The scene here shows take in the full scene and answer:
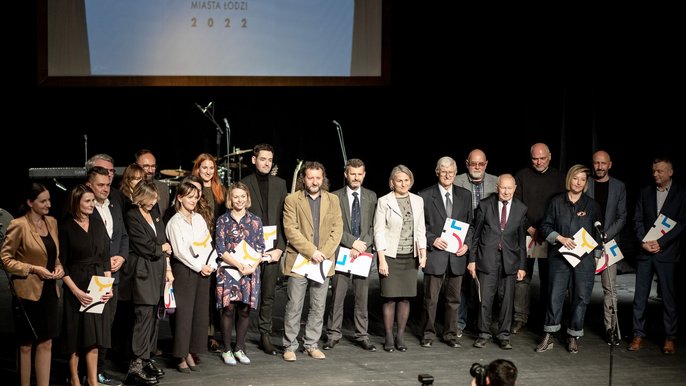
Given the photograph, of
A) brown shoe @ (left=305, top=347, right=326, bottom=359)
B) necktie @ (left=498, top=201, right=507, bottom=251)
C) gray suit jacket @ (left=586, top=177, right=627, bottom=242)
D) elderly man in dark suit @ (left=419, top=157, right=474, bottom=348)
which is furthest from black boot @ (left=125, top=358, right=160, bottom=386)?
gray suit jacket @ (left=586, top=177, right=627, bottom=242)

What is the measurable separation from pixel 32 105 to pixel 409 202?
569 centimetres

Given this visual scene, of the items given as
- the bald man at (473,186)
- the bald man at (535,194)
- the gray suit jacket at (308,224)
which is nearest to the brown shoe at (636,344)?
the bald man at (535,194)

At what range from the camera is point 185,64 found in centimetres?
809

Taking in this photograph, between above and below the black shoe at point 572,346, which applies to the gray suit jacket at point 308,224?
above

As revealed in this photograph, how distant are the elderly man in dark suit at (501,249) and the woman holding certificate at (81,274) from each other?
2818 millimetres

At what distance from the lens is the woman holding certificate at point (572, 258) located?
5934 millimetres

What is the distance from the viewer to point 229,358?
5.46 m

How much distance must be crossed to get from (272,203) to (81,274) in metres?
1.64

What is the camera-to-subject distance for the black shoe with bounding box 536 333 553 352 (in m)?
5.93

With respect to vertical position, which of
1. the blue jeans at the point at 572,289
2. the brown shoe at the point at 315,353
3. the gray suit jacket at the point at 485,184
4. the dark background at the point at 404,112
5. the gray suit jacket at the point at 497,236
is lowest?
the brown shoe at the point at 315,353

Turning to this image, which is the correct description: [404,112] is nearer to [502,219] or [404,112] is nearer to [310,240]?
[502,219]

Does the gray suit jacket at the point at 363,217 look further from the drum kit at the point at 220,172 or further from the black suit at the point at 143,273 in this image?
the drum kit at the point at 220,172

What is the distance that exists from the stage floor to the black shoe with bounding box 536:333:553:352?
0.05 m

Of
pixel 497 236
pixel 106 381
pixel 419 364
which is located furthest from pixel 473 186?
pixel 106 381
